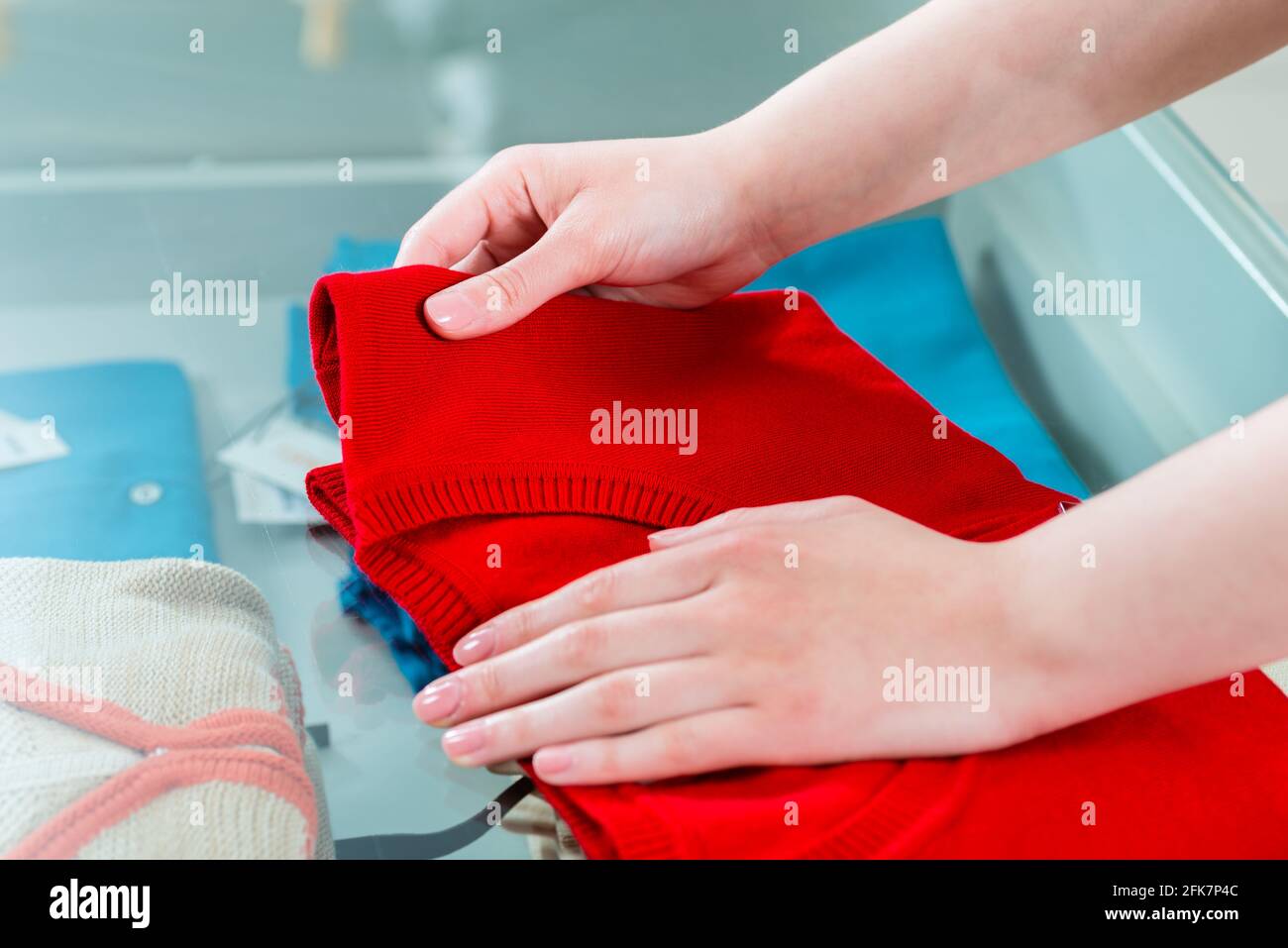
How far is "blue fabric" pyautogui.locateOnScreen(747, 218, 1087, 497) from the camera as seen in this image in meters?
0.65

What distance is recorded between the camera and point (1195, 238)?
621 mm

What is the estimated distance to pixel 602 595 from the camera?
1.43 feet

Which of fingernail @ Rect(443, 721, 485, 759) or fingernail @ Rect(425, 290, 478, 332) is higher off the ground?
fingernail @ Rect(425, 290, 478, 332)

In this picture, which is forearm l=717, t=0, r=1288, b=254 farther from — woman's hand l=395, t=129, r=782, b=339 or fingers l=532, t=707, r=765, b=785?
fingers l=532, t=707, r=765, b=785

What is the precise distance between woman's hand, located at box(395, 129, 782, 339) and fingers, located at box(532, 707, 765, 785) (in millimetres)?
227

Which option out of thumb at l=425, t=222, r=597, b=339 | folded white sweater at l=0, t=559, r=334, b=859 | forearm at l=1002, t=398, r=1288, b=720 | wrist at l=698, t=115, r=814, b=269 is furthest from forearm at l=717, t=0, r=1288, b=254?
folded white sweater at l=0, t=559, r=334, b=859

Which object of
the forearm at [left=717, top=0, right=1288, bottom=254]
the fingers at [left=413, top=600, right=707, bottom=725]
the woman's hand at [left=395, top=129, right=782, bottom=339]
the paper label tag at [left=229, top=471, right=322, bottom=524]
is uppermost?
the forearm at [left=717, top=0, right=1288, bottom=254]

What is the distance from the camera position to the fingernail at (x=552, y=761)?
0.40 m

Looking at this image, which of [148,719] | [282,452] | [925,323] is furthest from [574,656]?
[925,323]

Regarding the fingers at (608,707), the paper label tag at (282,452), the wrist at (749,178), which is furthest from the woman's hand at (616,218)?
the fingers at (608,707)

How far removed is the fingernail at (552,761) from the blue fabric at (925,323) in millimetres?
324

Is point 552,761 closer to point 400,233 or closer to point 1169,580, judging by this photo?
point 1169,580

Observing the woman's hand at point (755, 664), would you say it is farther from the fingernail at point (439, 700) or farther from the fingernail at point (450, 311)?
the fingernail at point (450, 311)

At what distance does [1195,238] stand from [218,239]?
578mm
